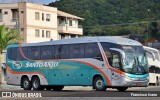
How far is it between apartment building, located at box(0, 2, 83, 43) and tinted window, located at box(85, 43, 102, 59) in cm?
3835

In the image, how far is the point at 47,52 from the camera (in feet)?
118

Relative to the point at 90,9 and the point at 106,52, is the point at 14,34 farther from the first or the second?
the point at 90,9

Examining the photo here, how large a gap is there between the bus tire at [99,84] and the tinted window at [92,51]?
1.50 metres

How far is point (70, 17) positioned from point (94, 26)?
22746 millimetres

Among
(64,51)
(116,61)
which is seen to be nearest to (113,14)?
(64,51)

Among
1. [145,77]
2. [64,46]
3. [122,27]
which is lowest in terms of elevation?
[145,77]

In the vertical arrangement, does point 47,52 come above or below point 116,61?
above

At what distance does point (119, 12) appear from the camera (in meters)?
114

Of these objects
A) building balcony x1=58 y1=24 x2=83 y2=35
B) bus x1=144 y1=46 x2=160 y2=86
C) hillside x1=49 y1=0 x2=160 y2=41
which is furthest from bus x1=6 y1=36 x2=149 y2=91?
hillside x1=49 y1=0 x2=160 y2=41

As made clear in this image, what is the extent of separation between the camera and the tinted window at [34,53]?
36.8m

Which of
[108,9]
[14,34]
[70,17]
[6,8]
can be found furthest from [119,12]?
[14,34]

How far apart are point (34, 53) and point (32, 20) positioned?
38234 mm

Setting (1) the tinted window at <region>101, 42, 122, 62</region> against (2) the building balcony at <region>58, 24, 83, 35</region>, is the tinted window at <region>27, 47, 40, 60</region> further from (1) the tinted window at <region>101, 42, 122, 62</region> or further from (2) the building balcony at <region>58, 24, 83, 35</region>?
(2) the building balcony at <region>58, 24, 83, 35</region>

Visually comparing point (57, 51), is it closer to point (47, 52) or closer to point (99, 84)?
point (47, 52)
